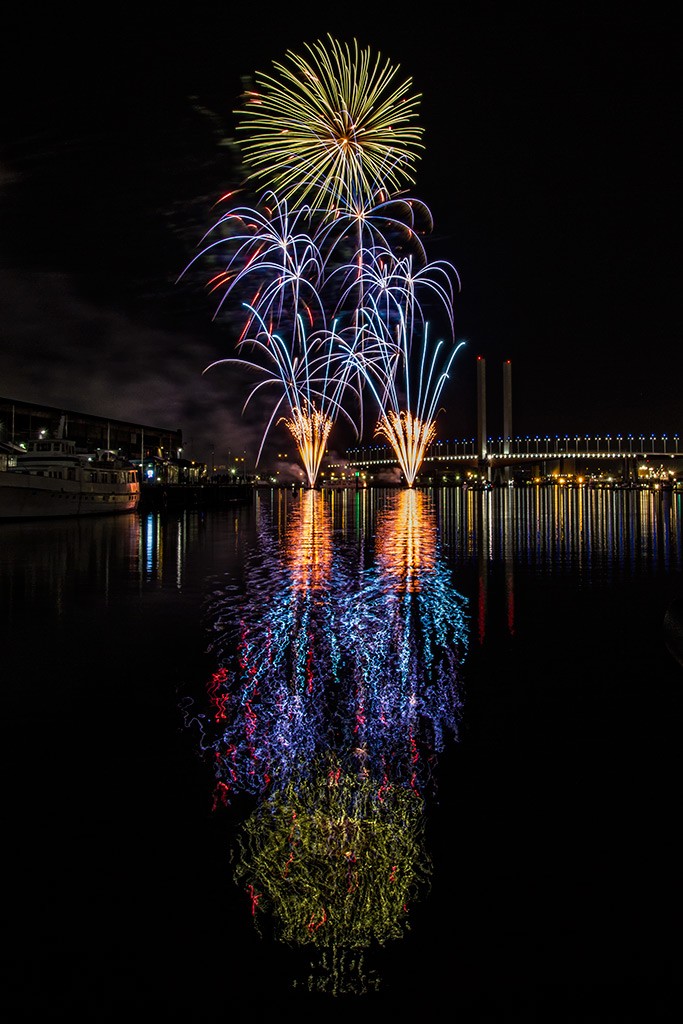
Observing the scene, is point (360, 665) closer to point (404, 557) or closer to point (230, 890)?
point (230, 890)

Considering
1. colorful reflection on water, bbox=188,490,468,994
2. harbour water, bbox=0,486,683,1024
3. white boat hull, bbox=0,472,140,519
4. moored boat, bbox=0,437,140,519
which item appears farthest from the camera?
moored boat, bbox=0,437,140,519

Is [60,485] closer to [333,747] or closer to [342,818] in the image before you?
[333,747]

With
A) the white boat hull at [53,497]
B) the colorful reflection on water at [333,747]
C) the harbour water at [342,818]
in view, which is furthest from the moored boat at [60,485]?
the harbour water at [342,818]

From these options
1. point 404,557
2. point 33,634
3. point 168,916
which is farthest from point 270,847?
point 404,557

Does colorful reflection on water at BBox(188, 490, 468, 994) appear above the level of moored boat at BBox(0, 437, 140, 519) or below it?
below

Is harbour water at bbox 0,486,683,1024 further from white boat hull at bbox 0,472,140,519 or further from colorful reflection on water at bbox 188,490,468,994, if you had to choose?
white boat hull at bbox 0,472,140,519

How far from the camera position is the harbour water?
326 cm

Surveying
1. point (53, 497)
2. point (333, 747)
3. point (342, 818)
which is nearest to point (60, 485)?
point (53, 497)

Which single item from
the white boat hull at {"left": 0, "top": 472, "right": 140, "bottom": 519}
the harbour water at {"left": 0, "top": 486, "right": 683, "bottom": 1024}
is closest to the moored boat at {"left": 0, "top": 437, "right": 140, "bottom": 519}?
the white boat hull at {"left": 0, "top": 472, "right": 140, "bottom": 519}

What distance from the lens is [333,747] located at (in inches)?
231

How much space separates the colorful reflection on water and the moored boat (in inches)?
1216

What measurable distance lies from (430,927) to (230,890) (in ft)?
3.42

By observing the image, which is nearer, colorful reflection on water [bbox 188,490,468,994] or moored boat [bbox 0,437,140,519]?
colorful reflection on water [bbox 188,490,468,994]

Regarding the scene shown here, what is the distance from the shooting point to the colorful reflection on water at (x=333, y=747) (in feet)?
12.3
